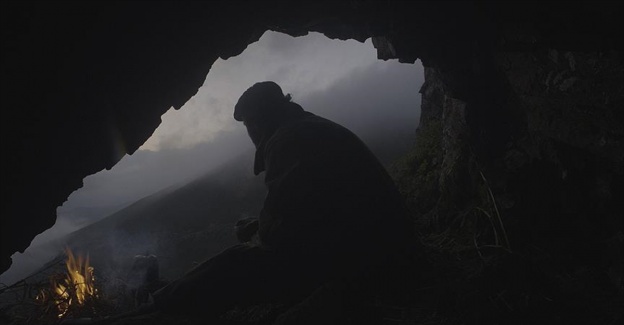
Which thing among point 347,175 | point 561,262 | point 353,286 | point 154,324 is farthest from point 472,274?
point 154,324

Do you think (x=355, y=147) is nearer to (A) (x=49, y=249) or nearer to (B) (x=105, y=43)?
(B) (x=105, y=43)

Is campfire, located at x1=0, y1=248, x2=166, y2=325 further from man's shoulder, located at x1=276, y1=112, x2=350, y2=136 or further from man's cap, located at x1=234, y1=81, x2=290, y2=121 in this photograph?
man's shoulder, located at x1=276, y1=112, x2=350, y2=136

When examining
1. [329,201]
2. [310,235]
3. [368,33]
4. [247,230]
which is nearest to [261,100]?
[368,33]

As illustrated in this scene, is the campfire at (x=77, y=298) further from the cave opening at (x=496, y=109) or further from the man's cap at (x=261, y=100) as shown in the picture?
the cave opening at (x=496, y=109)

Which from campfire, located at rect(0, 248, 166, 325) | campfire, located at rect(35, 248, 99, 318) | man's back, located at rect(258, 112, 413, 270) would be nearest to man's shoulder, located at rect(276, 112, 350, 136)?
man's back, located at rect(258, 112, 413, 270)

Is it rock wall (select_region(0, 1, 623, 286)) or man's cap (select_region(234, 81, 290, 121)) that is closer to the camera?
rock wall (select_region(0, 1, 623, 286))

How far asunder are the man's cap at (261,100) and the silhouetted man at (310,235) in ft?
3.32

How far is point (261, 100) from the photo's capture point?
5125mm

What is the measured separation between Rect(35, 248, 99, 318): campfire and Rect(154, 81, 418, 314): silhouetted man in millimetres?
6254

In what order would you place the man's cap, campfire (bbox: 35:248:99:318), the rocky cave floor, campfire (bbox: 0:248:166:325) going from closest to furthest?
1. the rocky cave floor
2. the man's cap
3. campfire (bbox: 0:248:166:325)
4. campfire (bbox: 35:248:99:318)

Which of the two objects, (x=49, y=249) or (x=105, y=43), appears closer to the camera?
(x=105, y=43)

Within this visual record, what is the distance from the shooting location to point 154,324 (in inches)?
133

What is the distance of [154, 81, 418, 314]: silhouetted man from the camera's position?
12.0 ft

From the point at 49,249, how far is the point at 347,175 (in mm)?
30056
